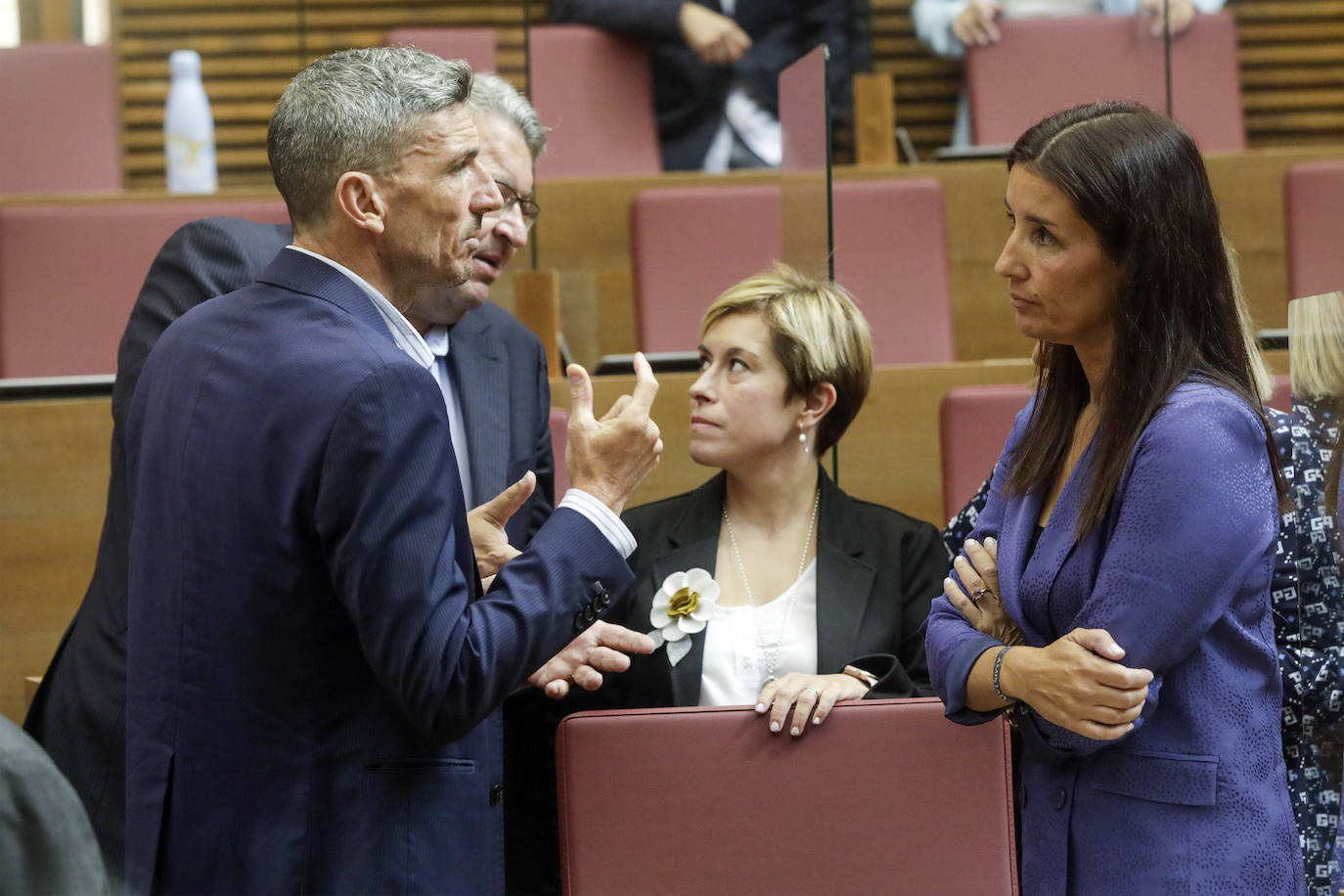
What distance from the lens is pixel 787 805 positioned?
1130mm

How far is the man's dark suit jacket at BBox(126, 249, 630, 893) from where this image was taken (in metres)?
0.86

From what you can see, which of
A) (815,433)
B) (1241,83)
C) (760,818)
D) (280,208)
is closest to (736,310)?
(815,433)

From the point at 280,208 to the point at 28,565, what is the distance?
2.15ft

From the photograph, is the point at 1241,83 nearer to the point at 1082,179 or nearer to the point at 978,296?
the point at 978,296

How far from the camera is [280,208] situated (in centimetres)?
217

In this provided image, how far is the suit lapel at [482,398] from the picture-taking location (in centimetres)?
142

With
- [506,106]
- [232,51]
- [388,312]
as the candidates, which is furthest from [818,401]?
[232,51]

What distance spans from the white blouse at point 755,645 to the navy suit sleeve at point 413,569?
477mm

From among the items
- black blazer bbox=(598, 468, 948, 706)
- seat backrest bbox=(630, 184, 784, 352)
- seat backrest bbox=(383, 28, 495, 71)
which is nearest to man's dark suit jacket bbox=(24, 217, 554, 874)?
black blazer bbox=(598, 468, 948, 706)

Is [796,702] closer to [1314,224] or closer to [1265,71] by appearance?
[1314,224]

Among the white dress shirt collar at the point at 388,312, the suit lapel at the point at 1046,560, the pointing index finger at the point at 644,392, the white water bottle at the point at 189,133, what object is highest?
the white water bottle at the point at 189,133

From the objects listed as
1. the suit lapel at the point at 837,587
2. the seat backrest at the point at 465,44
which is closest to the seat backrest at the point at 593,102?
the seat backrest at the point at 465,44

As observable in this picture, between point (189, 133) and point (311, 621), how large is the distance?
180 centimetres

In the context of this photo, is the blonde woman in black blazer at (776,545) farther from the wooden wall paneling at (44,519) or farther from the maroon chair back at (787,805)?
the wooden wall paneling at (44,519)
